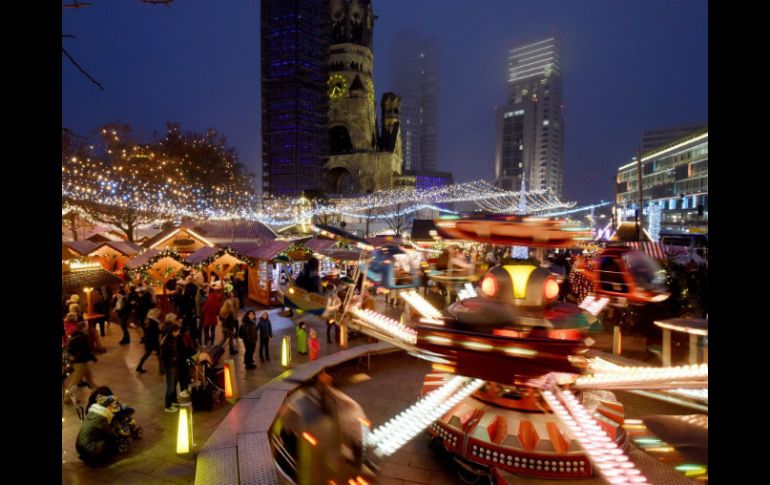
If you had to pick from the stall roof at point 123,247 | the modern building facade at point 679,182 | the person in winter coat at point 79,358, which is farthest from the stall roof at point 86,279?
the modern building facade at point 679,182

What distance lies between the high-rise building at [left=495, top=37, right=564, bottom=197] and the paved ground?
109 meters

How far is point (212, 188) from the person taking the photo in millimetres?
36031

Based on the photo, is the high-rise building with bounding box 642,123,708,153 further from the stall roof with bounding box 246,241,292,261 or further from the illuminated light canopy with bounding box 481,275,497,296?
the illuminated light canopy with bounding box 481,275,497,296

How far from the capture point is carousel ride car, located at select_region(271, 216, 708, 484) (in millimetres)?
3719

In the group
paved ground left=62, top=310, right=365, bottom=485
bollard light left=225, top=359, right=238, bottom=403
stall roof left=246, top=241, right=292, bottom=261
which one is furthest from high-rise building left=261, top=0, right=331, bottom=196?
bollard light left=225, top=359, right=238, bottom=403

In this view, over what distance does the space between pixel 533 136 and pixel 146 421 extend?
127 meters

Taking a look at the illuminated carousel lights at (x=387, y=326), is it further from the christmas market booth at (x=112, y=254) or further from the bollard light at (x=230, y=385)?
the christmas market booth at (x=112, y=254)

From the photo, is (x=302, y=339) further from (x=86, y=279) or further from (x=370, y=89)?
(x=370, y=89)

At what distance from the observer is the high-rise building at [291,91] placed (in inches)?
2055

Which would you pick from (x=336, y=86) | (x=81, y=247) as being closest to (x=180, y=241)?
(x=81, y=247)

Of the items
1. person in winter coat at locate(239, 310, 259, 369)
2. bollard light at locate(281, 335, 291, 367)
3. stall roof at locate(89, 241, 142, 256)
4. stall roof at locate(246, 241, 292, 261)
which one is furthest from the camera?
stall roof at locate(89, 241, 142, 256)

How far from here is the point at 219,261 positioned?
18.5m
